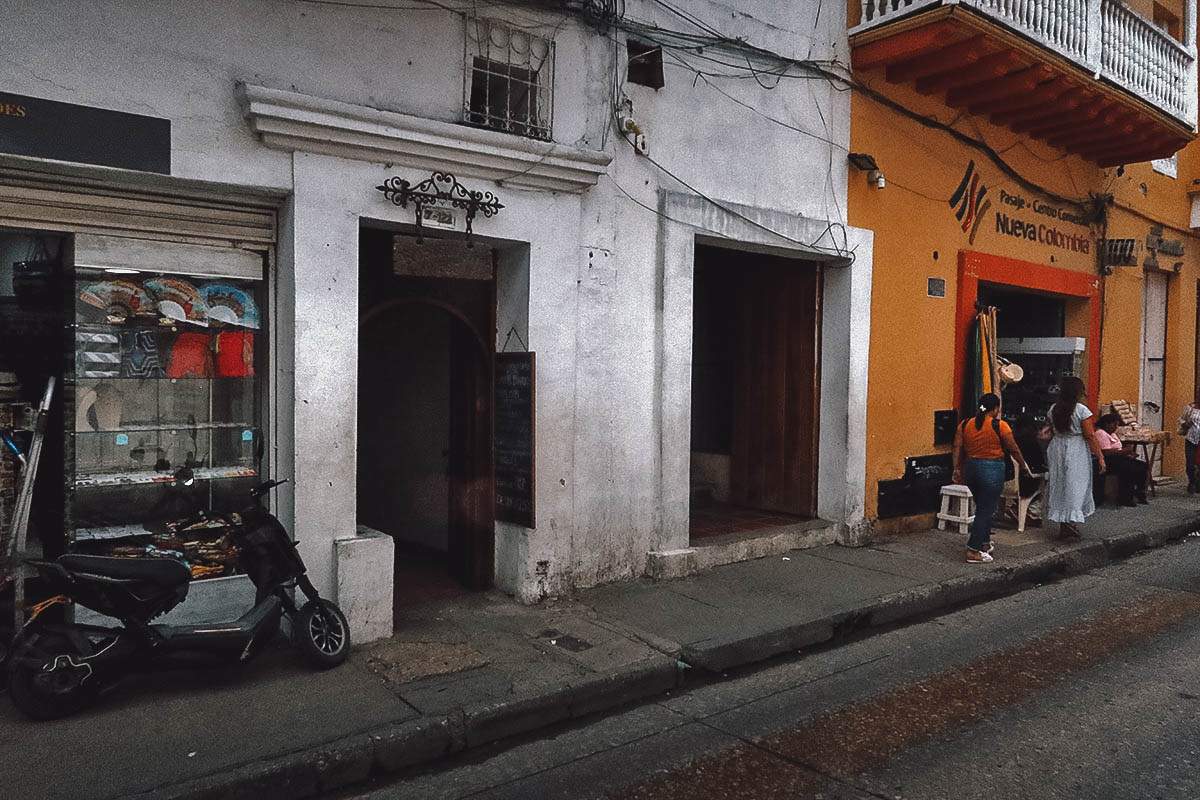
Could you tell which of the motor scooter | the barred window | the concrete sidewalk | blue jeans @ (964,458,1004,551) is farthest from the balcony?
the motor scooter

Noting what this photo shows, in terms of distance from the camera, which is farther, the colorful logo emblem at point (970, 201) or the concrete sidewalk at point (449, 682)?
the colorful logo emblem at point (970, 201)

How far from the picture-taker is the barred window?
6359mm

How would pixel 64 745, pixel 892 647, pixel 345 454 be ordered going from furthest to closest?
pixel 892 647, pixel 345 454, pixel 64 745

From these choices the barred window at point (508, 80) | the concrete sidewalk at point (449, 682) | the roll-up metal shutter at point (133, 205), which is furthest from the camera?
the barred window at point (508, 80)

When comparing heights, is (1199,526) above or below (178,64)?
below

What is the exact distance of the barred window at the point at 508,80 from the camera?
6359mm

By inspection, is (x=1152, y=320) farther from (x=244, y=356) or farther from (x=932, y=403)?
(x=244, y=356)

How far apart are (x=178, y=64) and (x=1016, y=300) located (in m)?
12.1

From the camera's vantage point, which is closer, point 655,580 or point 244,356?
point 244,356

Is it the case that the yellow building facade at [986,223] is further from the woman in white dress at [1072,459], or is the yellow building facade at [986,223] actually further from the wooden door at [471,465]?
the wooden door at [471,465]

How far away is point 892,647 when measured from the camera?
244 inches

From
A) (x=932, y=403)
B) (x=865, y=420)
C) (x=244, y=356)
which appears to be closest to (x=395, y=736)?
(x=244, y=356)

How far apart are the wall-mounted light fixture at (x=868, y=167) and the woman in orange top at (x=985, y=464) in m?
2.65

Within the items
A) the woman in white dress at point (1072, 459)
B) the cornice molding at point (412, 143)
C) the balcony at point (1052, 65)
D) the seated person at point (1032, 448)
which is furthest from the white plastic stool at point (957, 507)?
the cornice molding at point (412, 143)
